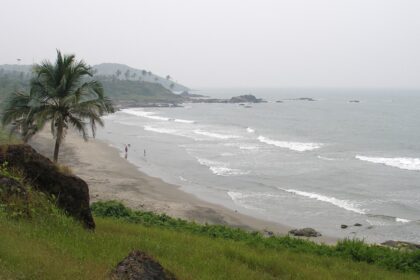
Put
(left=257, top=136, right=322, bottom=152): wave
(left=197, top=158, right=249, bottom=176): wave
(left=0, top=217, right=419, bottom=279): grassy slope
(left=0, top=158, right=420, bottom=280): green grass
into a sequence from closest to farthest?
(left=0, top=217, right=419, bottom=279): grassy slope < (left=0, top=158, right=420, bottom=280): green grass < (left=197, top=158, right=249, bottom=176): wave < (left=257, top=136, right=322, bottom=152): wave

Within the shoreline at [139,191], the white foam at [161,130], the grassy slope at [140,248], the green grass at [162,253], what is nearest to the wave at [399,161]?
the shoreline at [139,191]

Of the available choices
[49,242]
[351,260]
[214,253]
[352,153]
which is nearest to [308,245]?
[351,260]

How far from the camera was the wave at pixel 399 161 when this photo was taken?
4079cm

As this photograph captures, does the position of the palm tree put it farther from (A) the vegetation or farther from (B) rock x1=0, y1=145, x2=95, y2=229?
(B) rock x1=0, y1=145, x2=95, y2=229

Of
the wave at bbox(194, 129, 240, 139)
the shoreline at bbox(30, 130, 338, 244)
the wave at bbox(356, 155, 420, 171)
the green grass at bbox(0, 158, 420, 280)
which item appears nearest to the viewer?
the green grass at bbox(0, 158, 420, 280)

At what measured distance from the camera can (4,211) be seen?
7781mm

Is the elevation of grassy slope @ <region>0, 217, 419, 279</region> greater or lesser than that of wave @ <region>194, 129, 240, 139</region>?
greater

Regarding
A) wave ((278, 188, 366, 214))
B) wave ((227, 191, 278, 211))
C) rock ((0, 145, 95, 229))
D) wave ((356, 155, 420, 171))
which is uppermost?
rock ((0, 145, 95, 229))

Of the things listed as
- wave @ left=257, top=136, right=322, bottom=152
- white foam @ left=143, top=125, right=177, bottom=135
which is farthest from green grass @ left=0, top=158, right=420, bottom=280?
white foam @ left=143, top=125, right=177, bottom=135

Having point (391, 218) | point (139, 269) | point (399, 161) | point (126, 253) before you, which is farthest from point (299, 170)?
point (139, 269)

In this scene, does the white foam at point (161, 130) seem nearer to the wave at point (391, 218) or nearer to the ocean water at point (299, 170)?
the ocean water at point (299, 170)

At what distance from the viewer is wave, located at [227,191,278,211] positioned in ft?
86.7

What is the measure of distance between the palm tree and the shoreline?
6.85 ft

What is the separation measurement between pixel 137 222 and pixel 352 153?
38.0 metres
